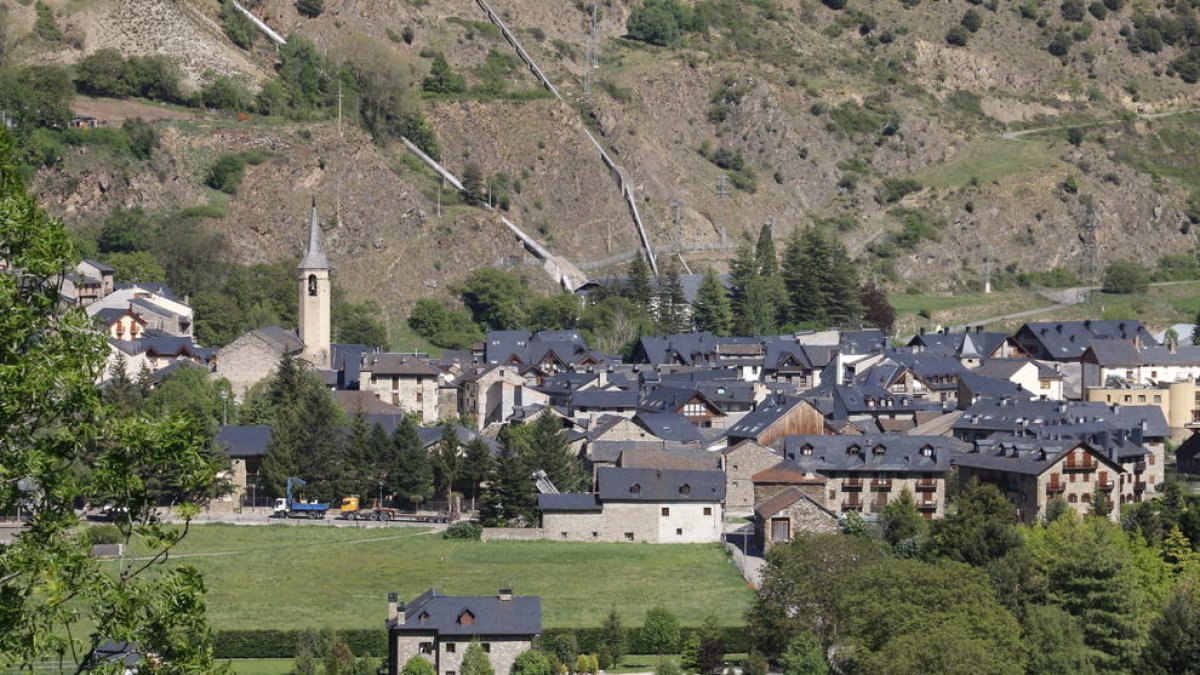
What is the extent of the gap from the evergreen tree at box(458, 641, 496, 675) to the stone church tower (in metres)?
46.2

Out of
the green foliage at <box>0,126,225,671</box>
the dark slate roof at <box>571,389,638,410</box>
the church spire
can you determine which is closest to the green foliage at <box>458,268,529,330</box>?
the church spire

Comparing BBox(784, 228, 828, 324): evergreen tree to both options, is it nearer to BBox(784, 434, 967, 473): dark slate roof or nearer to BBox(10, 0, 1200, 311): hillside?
BBox(10, 0, 1200, 311): hillside

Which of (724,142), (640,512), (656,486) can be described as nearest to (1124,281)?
(724,142)

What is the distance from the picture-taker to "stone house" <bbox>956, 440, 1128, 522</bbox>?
254 ft

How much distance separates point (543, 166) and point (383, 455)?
59.1 metres

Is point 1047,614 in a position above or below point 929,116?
below

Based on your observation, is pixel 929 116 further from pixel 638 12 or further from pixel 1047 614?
pixel 1047 614

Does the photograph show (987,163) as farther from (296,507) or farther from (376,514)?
(296,507)

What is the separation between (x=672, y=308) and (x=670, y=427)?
33057 millimetres

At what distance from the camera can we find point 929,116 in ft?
533

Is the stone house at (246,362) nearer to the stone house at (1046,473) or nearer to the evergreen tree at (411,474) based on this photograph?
the evergreen tree at (411,474)

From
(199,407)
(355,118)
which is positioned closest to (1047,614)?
(199,407)

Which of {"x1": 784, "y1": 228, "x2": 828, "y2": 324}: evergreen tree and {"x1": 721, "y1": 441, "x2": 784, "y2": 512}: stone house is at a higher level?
{"x1": 784, "y1": 228, "x2": 828, "y2": 324}: evergreen tree

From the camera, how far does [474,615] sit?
54812mm
